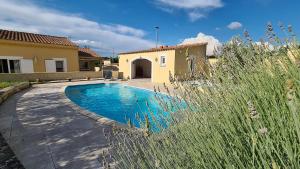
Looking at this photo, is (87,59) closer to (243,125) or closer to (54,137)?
(54,137)

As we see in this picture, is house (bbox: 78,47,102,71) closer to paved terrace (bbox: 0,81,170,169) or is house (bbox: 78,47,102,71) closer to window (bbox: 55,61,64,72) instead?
window (bbox: 55,61,64,72)

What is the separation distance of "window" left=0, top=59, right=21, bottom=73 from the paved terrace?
15042 millimetres

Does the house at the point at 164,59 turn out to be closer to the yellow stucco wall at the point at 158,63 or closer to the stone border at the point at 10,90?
the yellow stucco wall at the point at 158,63

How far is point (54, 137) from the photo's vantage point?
5.32 metres

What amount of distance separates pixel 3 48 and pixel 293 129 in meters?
25.4

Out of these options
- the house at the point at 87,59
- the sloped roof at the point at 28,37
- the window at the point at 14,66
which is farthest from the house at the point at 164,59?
the window at the point at 14,66

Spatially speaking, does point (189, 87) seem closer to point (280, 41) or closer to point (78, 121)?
point (280, 41)

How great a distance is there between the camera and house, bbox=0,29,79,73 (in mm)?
20172

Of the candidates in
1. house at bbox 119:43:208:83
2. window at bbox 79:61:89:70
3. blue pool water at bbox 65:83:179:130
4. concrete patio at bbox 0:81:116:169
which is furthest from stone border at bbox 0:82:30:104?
window at bbox 79:61:89:70

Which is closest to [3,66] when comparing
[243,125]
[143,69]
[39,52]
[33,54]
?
[33,54]

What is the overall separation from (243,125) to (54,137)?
534cm

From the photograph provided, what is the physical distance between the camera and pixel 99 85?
20.2 metres

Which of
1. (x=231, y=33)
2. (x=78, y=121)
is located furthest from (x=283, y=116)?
(x=78, y=121)

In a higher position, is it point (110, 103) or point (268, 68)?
point (268, 68)
